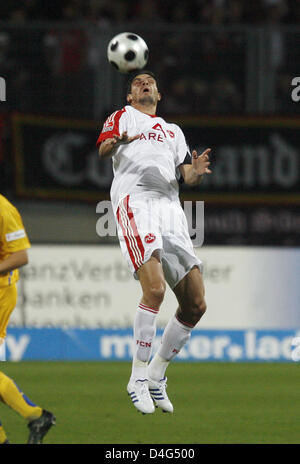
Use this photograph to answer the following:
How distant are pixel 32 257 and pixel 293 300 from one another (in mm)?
3238

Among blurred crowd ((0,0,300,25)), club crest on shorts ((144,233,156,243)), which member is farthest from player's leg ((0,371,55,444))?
blurred crowd ((0,0,300,25))

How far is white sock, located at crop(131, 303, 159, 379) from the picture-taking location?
6.43 m

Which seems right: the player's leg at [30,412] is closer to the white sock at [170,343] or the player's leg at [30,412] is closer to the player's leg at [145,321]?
the player's leg at [145,321]

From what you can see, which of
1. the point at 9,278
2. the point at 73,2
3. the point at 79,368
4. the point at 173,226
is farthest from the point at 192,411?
the point at 73,2

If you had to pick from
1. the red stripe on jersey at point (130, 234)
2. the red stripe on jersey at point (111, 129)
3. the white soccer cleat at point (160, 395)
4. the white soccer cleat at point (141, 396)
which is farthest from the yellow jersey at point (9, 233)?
the white soccer cleat at point (160, 395)

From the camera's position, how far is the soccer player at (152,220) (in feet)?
21.3

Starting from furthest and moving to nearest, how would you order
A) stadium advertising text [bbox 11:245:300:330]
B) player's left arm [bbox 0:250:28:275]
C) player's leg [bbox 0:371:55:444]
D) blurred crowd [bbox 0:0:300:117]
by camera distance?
1. stadium advertising text [bbox 11:245:300:330]
2. blurred crowd [bbox 0:0:300:117]
3. player's left arm [bbox 0:250:28:275]
4. player's leg [bbox 0:371:55:444]

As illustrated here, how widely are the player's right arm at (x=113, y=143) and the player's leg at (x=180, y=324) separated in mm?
997

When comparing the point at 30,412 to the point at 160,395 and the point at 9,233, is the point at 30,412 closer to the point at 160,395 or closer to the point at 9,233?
the point at 9,233

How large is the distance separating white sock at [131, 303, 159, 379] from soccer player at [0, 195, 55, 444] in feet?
3.10

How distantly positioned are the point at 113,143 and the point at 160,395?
1.76 m

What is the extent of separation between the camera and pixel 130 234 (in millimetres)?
6688

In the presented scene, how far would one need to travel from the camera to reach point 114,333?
11.7 metres

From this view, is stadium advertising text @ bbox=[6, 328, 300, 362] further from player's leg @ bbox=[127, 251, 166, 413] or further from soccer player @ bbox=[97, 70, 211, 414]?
player's leg @ bbox=[127, 251, 166, 413]
